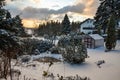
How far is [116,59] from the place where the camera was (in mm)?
23109

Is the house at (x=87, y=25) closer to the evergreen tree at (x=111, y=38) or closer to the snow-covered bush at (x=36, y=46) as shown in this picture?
the snow-covered bush at (x=36, y=46)

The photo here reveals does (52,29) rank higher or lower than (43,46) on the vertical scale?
lower

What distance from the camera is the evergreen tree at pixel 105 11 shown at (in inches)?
1799

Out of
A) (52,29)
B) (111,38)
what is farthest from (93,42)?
(52,29)

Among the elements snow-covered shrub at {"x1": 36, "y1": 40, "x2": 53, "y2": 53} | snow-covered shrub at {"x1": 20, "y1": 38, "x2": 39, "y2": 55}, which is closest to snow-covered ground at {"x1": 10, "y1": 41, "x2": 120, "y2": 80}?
snow-covered shrub at {"x1": 20, "y1": 38, "x2": 39, "y2": 55}

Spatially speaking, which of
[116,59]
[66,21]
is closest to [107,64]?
[116,59]

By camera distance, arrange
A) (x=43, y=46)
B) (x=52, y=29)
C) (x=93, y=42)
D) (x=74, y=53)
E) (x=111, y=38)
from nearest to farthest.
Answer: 1. (x=74, y=53)
2. (x=111, y=38)
3. (x=43, y=46)
4. (x=93, y=42)
5. (x=52, y=29)

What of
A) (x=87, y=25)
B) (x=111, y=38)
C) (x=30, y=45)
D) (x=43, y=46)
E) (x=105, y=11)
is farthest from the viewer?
(x=87, y=25)

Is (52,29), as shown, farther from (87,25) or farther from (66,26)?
(66,26)

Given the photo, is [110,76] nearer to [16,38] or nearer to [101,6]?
[16,38]

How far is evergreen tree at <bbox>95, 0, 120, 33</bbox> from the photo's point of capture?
4569 cm

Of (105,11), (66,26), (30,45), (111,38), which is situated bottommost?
(30,45)

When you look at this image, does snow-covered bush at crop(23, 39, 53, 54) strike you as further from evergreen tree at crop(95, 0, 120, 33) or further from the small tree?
the small tree

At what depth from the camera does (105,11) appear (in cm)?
4666
